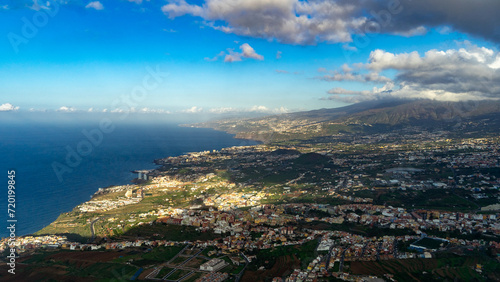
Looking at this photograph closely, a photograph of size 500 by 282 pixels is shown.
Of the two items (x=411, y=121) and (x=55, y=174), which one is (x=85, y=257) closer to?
(x=55, y=174)

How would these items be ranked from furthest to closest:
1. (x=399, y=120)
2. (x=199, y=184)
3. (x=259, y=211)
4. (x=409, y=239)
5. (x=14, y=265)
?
1. (x=399, y=120)
2. (x=199, y=184)
3. (x=259, y=211)
4. (x=409, y=239)
5. (x=14, y=265)

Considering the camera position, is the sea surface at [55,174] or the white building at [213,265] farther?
the sea surface at [55,174]

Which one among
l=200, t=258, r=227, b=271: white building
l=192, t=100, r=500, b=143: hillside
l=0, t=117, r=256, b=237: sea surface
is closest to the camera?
l=200, t=258, r=227, b=271: white building

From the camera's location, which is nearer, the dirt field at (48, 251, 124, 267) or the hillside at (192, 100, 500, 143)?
the dirt field at (48, 251, 124, 267)

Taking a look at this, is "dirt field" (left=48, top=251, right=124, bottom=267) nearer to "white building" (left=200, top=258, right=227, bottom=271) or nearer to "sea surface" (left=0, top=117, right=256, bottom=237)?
"white building" (left=200, top=258, right=227, bottom=271)

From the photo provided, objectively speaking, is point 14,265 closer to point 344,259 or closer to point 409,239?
point 344,259

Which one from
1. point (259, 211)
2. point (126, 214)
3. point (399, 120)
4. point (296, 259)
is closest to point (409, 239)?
point (296, 259)

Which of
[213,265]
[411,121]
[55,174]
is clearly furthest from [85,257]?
[411,121]

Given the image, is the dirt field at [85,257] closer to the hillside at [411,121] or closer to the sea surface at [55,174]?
the sea surface at [55,174]

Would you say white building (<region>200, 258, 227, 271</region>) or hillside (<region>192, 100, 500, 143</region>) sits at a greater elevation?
hillside (<region>192, 100, 500, 143</region>)

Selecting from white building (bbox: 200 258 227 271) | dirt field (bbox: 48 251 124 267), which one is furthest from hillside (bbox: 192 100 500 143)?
white building (bbox: 200 258 227 271)

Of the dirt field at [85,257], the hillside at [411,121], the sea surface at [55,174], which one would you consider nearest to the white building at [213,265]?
the dirt field at [85,257]
